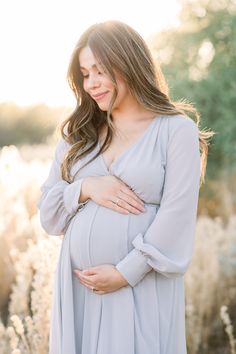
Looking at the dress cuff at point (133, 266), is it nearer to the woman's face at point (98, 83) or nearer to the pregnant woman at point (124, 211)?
the pregnant woman at point (124, 211)

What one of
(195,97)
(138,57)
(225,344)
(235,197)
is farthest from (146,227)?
(195,97)

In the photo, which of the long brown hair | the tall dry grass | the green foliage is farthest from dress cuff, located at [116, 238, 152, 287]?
the green foliage

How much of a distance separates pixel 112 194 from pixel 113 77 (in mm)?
512

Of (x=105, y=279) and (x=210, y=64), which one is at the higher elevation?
(x=210, y=64)

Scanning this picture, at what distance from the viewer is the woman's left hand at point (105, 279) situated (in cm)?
304

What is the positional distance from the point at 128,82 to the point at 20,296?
181 cm

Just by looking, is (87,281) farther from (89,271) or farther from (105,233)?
(105,233)

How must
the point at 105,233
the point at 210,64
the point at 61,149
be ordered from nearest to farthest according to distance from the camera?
the point at 105,233 → the point at 61,149 → the point at 210,64

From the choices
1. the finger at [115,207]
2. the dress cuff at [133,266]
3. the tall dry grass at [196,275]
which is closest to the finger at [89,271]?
the dress cuff at [133,266]

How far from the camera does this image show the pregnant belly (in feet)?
10.1

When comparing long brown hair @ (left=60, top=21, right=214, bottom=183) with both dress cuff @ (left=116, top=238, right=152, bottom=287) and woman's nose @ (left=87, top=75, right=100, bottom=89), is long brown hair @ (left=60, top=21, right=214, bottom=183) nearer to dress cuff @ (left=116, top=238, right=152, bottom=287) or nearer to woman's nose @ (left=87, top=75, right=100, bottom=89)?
woman's nose @ (left=87, top=75, right=100, bottom=89)

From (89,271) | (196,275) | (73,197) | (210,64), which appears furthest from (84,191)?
(210,64)

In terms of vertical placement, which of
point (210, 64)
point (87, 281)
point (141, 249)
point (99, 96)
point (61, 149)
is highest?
point (210, 64)

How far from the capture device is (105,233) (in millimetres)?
3109
